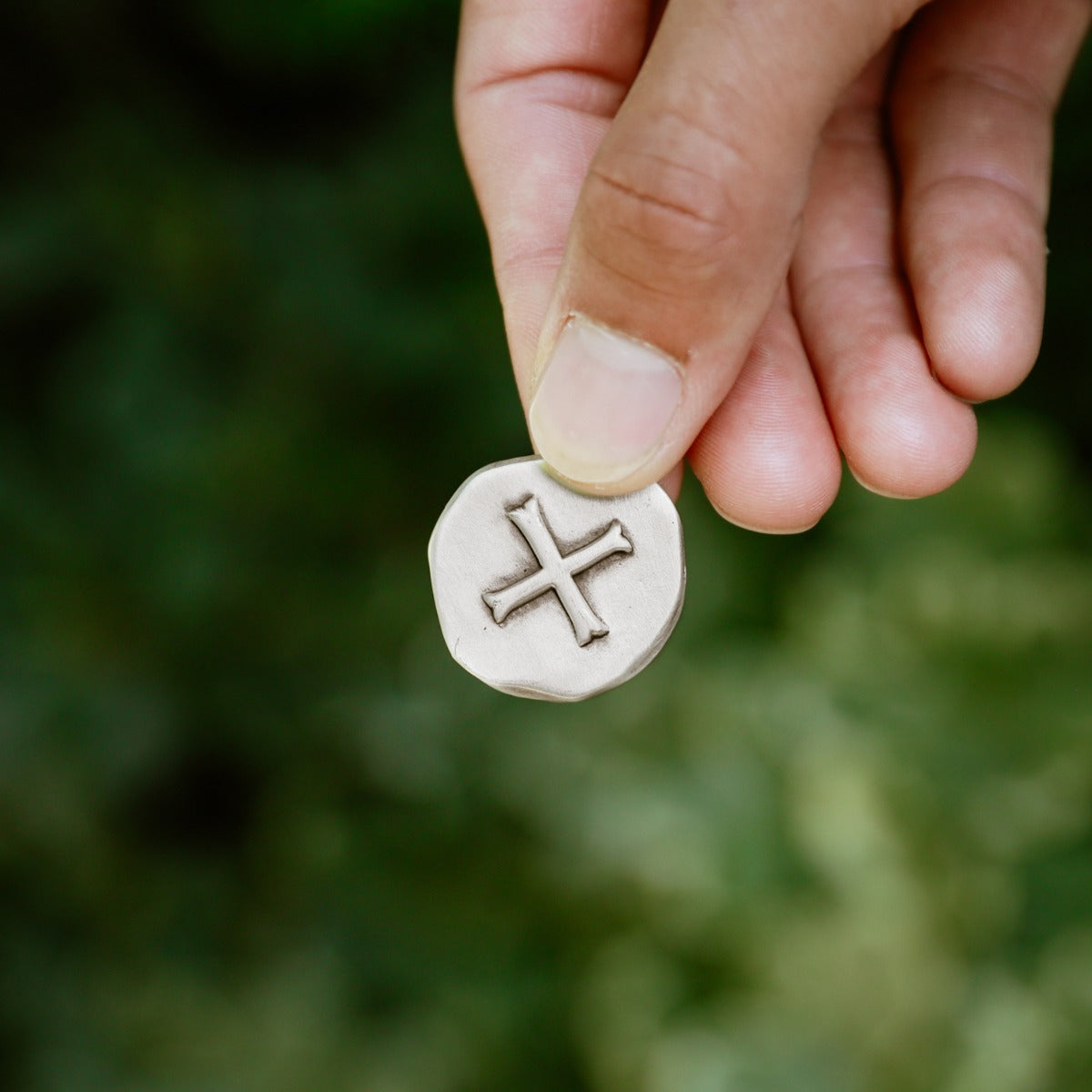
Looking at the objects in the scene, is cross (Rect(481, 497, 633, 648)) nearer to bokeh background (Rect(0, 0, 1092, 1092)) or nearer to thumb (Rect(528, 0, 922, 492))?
thumb (Rect(528, 0, 922, 492))

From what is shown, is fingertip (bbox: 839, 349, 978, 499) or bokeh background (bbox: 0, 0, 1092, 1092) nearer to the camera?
fingertip (bbox: 839, 349, 978, 499)

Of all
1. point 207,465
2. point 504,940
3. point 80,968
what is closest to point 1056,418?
point 504,940

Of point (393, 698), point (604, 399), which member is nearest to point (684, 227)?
point (604, 399)

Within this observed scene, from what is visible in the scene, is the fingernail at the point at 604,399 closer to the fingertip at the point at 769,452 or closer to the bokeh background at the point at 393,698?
the fingertip at the point at 769,452

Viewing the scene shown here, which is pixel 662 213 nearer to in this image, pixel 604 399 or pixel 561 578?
pixel 604 399

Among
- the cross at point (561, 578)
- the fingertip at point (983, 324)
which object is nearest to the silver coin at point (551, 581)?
the cross at point (561, 578)

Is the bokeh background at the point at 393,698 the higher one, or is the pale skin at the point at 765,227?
the pale skin at the point at 765,227

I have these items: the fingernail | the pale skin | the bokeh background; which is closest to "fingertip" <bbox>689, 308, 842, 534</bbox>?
the pale skin
